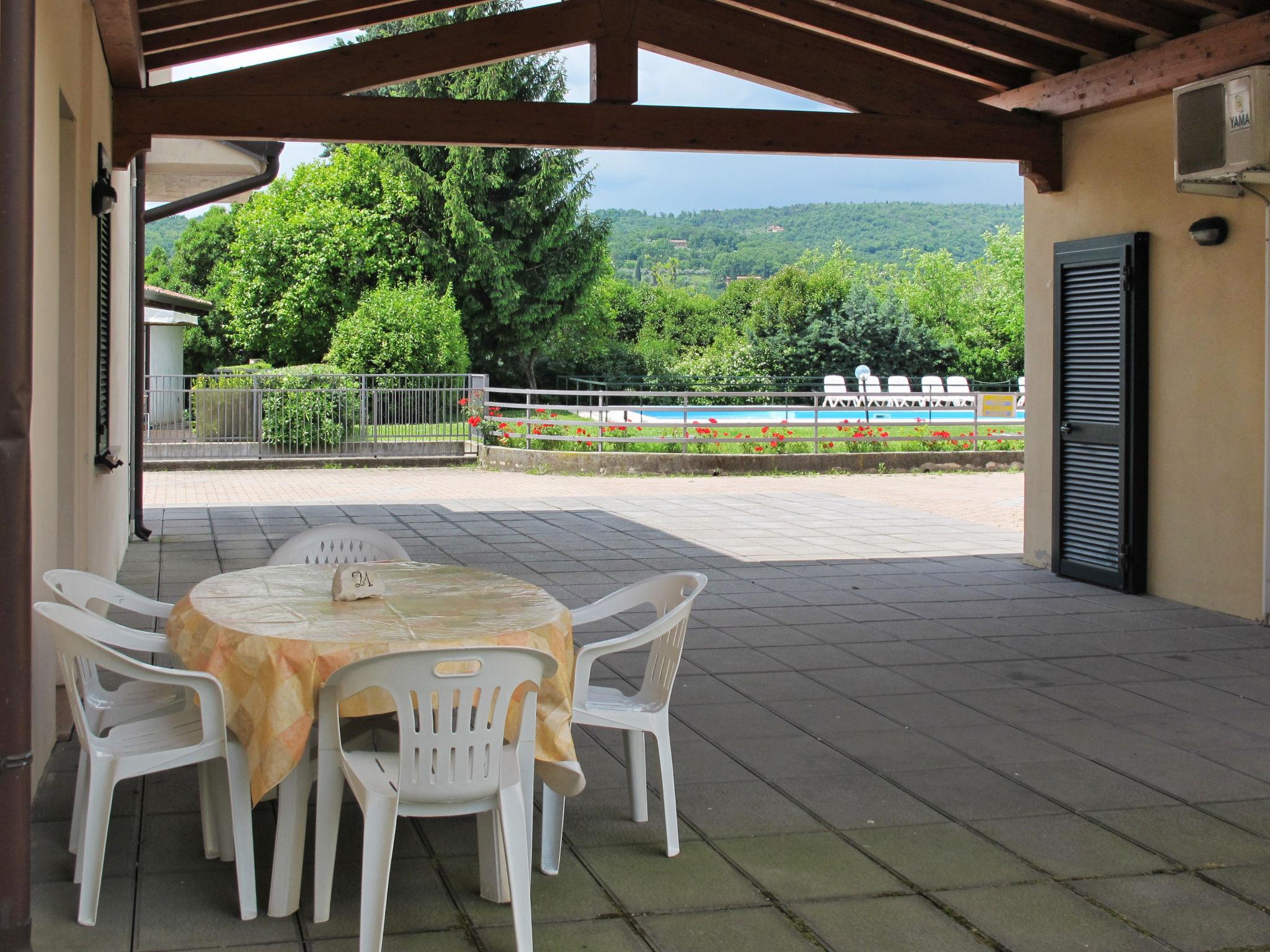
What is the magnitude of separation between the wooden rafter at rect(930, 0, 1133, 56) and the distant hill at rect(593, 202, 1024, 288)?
7536cm

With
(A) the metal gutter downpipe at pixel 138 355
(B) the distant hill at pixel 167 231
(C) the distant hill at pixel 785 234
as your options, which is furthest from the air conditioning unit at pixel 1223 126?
(B) the distant hill at pixel 167 231

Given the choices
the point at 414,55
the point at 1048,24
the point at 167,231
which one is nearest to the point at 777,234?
the point at 167,231

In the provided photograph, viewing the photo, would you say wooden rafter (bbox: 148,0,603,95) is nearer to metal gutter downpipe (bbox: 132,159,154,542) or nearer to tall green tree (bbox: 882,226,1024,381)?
metal gutter downpipe (bbox: 132,159,154,542)

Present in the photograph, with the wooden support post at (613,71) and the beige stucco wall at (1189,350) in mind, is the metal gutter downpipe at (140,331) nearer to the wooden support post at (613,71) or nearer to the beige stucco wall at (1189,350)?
the wooden support post at (613,71)

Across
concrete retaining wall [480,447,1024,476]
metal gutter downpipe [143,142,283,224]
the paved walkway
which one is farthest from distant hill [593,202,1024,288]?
metal gutter downpipe [143,142,283,224]

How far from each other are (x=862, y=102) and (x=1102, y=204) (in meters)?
1.68

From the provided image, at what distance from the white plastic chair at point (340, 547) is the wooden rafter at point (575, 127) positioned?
340cm

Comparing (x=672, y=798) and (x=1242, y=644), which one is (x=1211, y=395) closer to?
(x=1242, y=644)

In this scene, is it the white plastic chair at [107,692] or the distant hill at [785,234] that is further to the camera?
the distant hill at [785,234]

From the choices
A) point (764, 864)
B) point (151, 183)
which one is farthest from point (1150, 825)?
point (151, 183)

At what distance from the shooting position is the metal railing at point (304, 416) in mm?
17891

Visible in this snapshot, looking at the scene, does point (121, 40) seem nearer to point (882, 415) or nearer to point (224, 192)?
point (224, 192)

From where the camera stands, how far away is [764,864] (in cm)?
342

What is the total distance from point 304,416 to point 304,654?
52.0 feet
